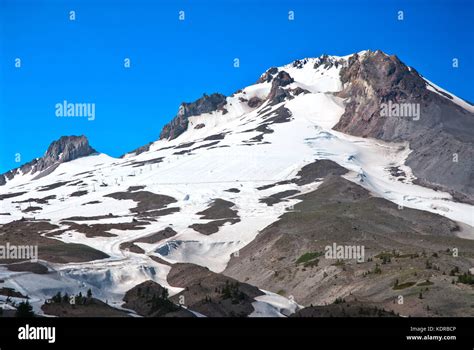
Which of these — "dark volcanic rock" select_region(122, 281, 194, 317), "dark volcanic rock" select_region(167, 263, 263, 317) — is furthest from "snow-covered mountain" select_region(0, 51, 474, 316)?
"dark volcanic rock" select_region(122, 281, 194, 317)

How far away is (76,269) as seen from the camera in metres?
70.9

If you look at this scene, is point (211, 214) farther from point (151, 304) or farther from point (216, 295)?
point (151, 304)

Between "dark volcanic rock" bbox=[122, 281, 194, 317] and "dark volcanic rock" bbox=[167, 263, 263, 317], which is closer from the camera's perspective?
"dark volcanic rock" bbox=[122, 281, 194, 317]

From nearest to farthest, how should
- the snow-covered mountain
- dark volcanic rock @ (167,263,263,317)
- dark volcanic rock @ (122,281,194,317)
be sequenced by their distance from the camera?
1. dark volcanic rock @ (122,281,194,317)
2. dark volcanic rock @ (167,263,263,317)
3. the snow-covered mountain

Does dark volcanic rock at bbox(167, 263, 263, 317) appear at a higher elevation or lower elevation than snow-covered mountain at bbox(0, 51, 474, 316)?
lower

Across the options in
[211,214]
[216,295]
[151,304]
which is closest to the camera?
[151,304]

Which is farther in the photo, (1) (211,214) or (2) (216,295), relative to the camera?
(1) (211,214)

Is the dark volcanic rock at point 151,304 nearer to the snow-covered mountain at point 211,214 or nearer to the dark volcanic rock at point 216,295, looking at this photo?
the snow-covered mountain at point 211,214

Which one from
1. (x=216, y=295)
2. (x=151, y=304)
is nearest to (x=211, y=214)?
(x=216, y=295)

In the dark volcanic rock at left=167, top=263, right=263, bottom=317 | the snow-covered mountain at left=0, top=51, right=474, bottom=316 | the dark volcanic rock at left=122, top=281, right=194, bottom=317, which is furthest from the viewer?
the snow-covered mountain at left=0, top=51, right=474, bottom=316

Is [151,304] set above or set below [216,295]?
above

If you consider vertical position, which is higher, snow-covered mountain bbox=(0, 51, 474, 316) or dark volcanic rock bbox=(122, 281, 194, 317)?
snow-covered mountain bbox=(0, 51, 474, 316)

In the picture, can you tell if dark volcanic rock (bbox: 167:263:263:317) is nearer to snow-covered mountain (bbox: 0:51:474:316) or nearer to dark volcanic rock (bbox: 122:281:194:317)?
snow-covered mountain (bbox: 0:51:474:316)
